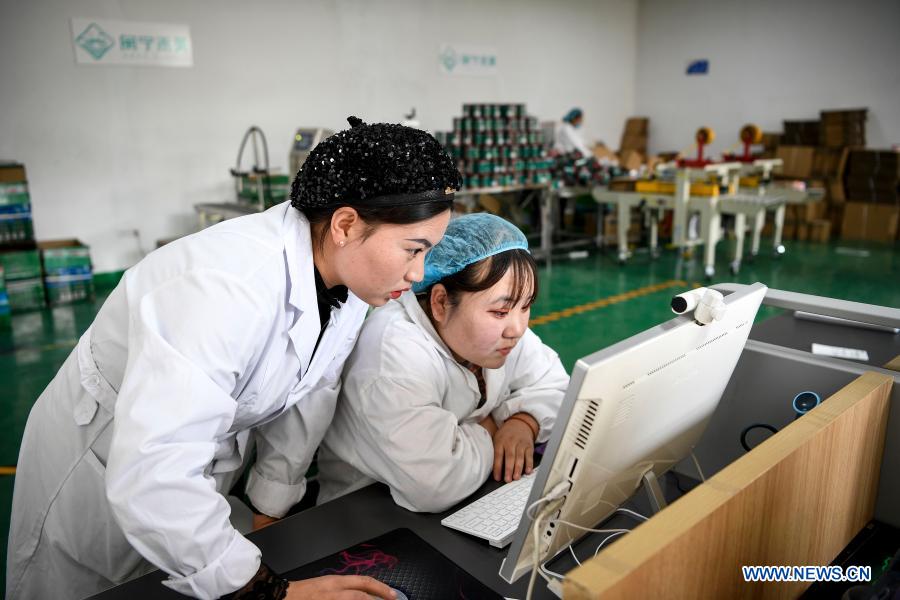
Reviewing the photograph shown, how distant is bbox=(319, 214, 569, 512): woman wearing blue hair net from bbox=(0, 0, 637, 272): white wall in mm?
5247

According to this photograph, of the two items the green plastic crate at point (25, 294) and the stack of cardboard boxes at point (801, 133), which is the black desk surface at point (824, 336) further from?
the stack of cardboard boxes at point (801, 133)

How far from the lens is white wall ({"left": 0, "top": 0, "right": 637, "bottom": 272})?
5258mm

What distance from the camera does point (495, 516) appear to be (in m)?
1.10

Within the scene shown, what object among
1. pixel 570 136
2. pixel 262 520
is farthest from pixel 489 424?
pixel 570 136

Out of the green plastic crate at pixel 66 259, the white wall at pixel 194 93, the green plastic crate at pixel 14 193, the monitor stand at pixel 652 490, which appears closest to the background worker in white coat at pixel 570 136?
the white wall at pixel 194 93

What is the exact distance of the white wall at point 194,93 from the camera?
5.26m

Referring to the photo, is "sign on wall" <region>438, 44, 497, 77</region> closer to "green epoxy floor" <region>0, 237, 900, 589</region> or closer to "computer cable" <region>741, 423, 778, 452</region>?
"green epoxy floor" <region>0, 237, 900, 589</region>

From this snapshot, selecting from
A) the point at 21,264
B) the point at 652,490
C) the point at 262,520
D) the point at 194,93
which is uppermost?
the point at 194,93

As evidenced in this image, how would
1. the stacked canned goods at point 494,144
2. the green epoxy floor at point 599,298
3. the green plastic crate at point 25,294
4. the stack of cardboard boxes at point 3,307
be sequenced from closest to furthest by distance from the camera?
the green epoxy floor at point 599,298 → the stack of cardboard boxes at point 3,307 → the green plastic crate at point 25,294 → the stacked canned goods at point 494,144

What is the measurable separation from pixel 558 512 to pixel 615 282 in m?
5.03

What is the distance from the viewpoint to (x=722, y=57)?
8820 mm

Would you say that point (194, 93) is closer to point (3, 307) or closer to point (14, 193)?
point (14, 193)

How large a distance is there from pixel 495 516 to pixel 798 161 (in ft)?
26.2

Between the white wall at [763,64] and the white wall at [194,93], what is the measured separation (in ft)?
8.96
